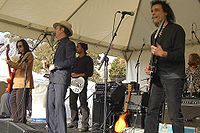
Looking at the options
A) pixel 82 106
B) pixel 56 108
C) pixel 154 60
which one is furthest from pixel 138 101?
pixel 154 60

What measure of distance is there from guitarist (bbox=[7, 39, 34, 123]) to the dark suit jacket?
35.8 inches

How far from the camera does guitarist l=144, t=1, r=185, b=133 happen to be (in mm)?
2242

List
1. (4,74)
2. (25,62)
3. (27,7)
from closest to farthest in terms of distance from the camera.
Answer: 1. (25,62)
2. (27,7)
3. (4,74)

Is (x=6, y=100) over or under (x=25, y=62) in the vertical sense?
under

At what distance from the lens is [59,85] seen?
315 cm

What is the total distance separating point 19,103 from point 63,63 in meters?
1.20

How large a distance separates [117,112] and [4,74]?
21.3 feet

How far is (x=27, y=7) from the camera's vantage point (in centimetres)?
510

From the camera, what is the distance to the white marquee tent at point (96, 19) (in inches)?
204

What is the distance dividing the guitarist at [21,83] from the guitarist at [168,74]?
84.3 inches

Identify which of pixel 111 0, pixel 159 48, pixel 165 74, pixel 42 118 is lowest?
pixel 42 118

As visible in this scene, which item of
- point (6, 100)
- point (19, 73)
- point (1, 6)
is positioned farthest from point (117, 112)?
point (6, 100)

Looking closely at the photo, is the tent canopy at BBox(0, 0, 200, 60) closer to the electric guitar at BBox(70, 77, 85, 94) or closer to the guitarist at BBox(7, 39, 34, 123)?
the guitarist at BBox(7, 39, 34, 123)

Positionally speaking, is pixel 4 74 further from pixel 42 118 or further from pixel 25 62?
pixel 25 62
